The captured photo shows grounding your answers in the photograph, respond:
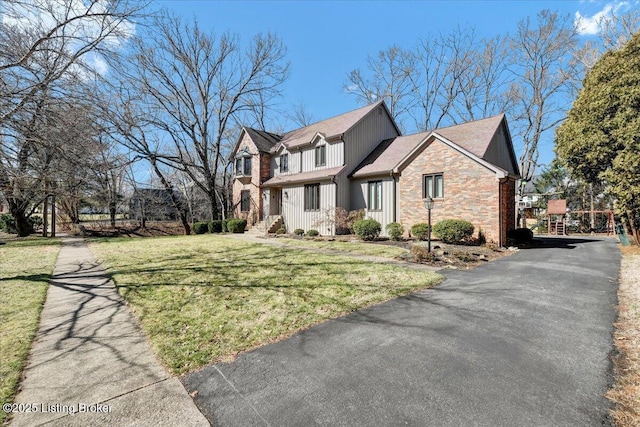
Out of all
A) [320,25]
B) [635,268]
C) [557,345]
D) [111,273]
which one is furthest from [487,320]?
[320,25]

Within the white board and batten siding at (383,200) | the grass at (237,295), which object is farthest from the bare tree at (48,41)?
the white board and batten siding at (383,200)

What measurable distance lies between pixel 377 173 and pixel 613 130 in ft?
32.8

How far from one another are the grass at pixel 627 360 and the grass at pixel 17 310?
5.25 metres

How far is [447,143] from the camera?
44.2 feet

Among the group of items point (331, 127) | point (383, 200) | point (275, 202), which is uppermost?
point (331, 127)

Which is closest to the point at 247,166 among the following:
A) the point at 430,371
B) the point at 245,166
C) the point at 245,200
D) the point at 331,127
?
the point at 245,166

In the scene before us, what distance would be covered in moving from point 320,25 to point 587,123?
14.6m

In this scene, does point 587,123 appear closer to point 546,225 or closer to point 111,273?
point 546,225

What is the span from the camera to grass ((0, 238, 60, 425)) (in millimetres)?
2982

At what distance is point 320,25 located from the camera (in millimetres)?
16875

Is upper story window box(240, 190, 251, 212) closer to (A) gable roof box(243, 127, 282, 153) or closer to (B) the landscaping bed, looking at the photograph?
(A) gable roof box(243, 127, 282, 153)

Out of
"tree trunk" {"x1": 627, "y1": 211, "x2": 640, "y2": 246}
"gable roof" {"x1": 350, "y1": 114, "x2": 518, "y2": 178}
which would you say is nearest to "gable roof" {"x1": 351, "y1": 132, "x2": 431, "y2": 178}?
"gable roof" {"x1": 350, "y1": 114, "x2": 518, "y2": 178}

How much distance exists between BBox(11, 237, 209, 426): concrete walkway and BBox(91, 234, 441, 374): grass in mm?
258

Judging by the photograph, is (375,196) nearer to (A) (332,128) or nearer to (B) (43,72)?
(A) (332,128)
